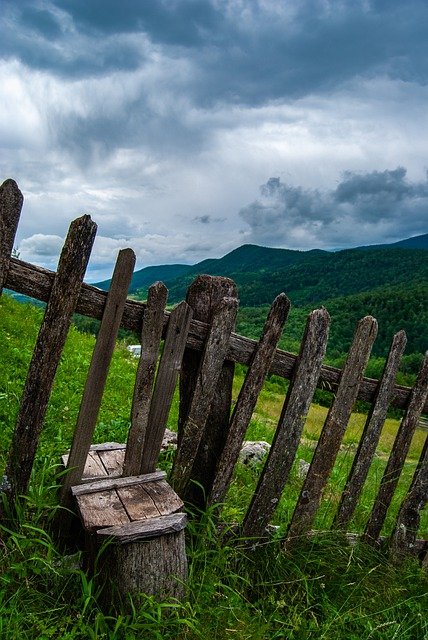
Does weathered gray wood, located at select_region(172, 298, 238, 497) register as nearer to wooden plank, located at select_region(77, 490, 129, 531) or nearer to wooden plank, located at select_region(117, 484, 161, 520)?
wooden plank, located at select_region(117, 484, 161, 520)

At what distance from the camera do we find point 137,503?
9.71 feet

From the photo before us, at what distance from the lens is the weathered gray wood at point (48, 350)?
9.34 feet

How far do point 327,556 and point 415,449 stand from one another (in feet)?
71.6

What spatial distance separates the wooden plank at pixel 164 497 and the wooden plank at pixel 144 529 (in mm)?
112

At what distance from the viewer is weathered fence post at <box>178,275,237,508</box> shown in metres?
3.29

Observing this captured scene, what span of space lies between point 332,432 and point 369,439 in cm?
43

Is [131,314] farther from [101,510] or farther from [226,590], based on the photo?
[226,590]

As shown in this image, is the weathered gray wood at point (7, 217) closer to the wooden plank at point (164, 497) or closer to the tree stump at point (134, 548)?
the tree stump at point (134, 548)

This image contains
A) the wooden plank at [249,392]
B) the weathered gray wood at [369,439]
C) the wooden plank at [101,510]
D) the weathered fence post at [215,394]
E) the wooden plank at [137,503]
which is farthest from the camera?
the weathered gray wood at [369,439]

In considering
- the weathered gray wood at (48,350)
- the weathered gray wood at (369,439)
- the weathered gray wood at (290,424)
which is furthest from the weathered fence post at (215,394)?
the weathered gray wood at (369,439)

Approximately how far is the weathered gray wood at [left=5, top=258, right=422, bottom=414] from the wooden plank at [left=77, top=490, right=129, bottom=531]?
40.3 inches

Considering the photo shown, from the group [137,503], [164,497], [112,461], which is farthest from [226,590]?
[112,461]

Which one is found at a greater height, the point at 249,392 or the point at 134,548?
the point at 249,392

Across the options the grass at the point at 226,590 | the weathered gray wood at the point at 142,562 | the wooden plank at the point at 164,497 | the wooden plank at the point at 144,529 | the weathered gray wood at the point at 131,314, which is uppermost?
the weathered gray wood at the point at 131,314
